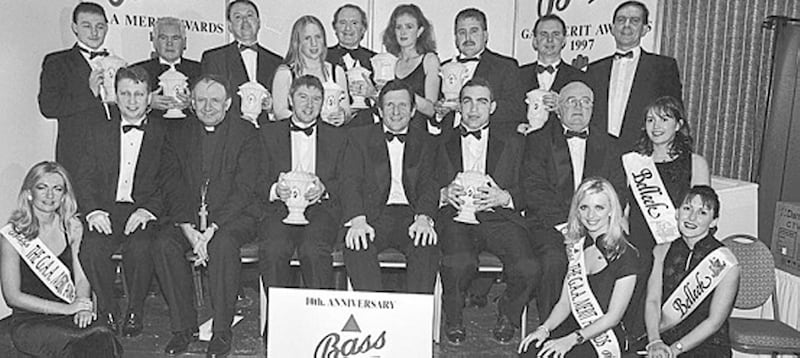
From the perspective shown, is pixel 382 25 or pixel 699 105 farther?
pixel 699 105

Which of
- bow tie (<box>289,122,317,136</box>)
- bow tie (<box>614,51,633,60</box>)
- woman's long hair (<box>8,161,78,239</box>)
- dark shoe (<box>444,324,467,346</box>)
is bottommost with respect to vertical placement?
dark shoe (<box>444,324,467,346</box>)

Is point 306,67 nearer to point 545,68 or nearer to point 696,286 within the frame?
point 545,68

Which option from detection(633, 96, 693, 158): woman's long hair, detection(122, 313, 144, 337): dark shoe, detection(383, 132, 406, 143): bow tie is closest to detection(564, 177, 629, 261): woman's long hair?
detection(633, 96, 693, 158): woman's long hair

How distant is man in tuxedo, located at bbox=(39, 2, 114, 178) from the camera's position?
167 inches

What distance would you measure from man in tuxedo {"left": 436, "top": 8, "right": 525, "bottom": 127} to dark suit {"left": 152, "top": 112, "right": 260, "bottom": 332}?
1177 mm

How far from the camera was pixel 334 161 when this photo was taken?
4.33m

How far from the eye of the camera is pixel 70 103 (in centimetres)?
430

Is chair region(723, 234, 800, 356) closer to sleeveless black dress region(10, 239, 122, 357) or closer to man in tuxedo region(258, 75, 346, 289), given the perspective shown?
man in tuxedo region(258, 75, 346, 289)

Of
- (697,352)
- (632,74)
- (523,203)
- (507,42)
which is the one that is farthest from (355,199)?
(697,352)

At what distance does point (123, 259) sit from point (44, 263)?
41cm

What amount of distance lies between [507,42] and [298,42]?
1174mm

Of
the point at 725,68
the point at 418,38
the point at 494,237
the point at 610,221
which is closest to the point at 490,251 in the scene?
the point at 494,237

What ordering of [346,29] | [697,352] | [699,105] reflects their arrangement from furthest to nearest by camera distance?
[699,105]
[346,29]
[697,352]

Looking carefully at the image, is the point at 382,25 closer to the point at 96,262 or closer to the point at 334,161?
the point at 334,161
